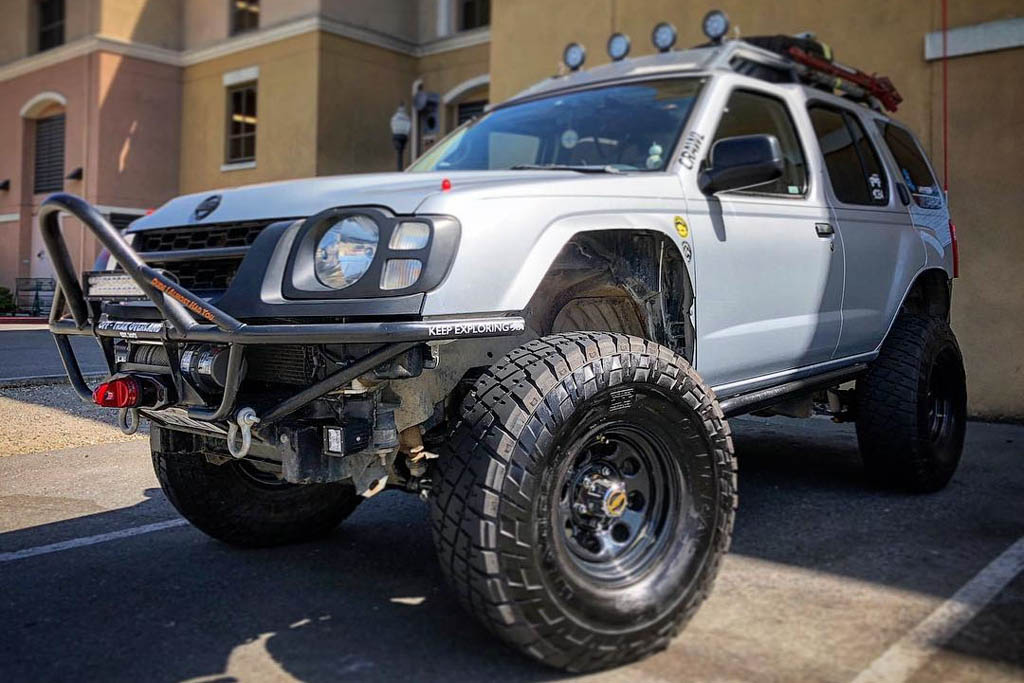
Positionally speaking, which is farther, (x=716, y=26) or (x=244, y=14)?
(x=244, y=14)

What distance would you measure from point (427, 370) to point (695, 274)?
116 cm

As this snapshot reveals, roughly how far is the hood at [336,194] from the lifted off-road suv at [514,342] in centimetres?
1

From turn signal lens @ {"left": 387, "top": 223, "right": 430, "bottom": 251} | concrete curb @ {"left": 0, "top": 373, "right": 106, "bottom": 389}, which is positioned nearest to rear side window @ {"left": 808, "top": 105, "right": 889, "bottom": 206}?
turn signal lens @ {"left": 387, "top": 223, "right": 430, "bottom": 251}

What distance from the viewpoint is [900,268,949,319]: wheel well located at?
5.30 meters

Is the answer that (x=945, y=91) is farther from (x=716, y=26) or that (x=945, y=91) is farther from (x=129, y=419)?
(x=129, y=419)

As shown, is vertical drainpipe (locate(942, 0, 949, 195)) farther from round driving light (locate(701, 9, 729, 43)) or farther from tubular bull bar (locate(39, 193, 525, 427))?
tubular bull bar (locate(39, 193, 525, 427))

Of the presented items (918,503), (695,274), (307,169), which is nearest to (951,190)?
(918,503)

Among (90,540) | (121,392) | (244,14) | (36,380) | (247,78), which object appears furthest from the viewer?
(244,14)

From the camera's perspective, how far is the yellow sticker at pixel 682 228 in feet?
11.3

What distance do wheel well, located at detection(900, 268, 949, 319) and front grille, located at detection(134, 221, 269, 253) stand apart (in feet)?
12.5

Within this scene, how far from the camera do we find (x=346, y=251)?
2684mm

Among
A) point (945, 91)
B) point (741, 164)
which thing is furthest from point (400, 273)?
point (945, 91)

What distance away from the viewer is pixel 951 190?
781cm

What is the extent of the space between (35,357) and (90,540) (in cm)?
716
